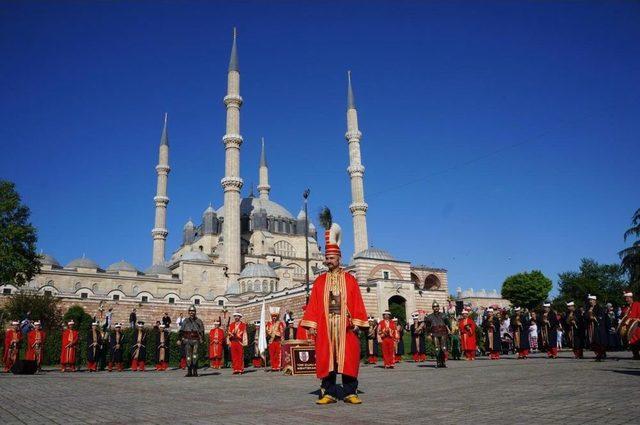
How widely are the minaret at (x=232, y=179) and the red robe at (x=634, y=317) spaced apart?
1690 inches

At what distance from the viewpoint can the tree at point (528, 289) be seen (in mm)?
64438

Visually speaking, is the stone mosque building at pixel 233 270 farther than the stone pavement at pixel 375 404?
Yes

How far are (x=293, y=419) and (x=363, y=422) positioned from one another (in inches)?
26.5

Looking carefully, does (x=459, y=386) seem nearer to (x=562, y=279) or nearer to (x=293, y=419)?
(x=293, y=419)

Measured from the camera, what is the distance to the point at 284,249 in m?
67.8

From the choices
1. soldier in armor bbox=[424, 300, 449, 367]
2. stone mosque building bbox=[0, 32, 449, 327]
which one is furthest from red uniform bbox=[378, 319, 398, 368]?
stone mosque building bbox=[0, 32, 449, 327]

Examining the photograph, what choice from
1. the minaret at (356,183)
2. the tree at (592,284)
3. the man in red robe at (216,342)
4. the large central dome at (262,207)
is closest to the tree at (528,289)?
the tree at (592,284)

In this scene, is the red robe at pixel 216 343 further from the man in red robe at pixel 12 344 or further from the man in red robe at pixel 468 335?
the man in red robe at pixel 468 335

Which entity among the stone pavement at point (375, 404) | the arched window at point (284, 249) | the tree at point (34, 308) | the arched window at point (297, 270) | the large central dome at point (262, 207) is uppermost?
the large central dome at point (262, 207)

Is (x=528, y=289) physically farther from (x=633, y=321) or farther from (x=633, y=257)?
(x=633, y=321)

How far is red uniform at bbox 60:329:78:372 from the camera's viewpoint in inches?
625

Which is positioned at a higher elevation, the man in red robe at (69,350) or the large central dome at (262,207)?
the large central dome at (262,207)

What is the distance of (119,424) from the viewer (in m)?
4.42

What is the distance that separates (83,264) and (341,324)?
176 ft
